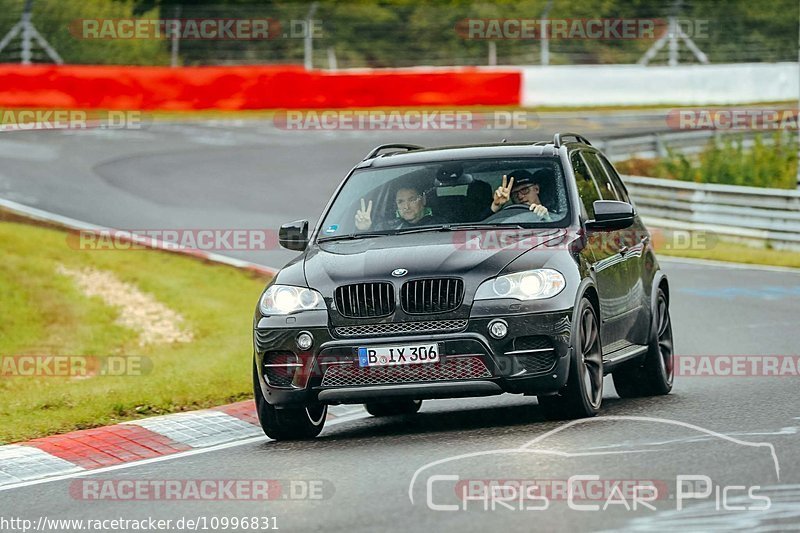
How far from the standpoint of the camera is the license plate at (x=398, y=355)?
9.30 meters

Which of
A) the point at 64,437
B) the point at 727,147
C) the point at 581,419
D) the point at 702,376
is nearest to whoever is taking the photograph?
the point at 581,419

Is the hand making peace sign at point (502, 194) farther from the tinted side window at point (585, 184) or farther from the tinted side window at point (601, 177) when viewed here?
the tinted side window at point (601, 177)

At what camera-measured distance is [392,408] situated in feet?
37.4

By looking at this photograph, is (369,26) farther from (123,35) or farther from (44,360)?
(44,360)

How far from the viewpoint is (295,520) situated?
7250 mm

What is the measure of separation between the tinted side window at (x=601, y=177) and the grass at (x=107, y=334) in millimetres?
3199

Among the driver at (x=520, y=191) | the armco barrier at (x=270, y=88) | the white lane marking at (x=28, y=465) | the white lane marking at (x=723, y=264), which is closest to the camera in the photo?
the white lane marking at (x=28, y=465)

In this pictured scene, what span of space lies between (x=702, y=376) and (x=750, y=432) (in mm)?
3712

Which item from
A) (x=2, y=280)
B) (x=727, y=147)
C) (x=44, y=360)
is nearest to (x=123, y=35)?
(x=727, y=147)

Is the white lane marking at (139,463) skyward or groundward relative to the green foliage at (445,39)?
groundward

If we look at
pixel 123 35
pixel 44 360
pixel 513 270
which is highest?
pixel 123 35

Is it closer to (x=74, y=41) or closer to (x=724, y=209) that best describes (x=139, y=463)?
(x=724, y=209)

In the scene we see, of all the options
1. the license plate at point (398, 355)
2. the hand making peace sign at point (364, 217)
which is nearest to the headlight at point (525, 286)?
the license plate at point (398, 355)

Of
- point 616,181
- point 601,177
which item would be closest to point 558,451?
point 601,177
